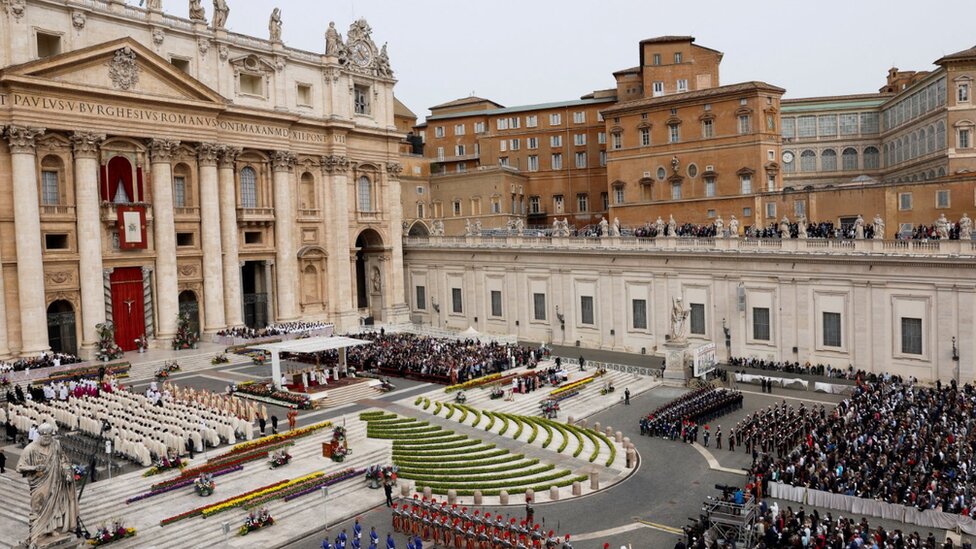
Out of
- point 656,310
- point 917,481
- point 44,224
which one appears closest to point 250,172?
point 44,224

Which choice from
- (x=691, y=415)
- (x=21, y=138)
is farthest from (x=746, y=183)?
(x=21, y=138)

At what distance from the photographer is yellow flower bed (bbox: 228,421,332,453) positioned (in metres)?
29.1

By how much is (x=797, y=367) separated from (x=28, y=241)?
43.7 metres

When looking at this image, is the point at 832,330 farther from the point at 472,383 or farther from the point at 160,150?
the point at 160,150

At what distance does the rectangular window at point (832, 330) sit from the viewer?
139ft

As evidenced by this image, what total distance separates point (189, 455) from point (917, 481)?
2476 centimetres

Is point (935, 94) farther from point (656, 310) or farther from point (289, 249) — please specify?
point (289, 249)

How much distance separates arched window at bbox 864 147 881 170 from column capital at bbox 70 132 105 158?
70.3 m

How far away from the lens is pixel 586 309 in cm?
5347

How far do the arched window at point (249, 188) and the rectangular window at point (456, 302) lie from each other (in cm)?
1704

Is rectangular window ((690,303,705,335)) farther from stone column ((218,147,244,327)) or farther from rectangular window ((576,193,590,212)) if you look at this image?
stone column ((218,147,244,327))

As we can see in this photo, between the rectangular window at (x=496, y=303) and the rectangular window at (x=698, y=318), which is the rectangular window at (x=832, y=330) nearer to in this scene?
the rectangular window at (x=698, y=318)

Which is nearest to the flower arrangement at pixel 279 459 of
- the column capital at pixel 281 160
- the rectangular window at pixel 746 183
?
the column capital at pixel 281 160

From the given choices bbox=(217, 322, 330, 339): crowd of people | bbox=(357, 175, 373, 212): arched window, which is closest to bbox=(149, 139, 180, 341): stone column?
bbox=(217, 322, 330, 339): crowd of people
